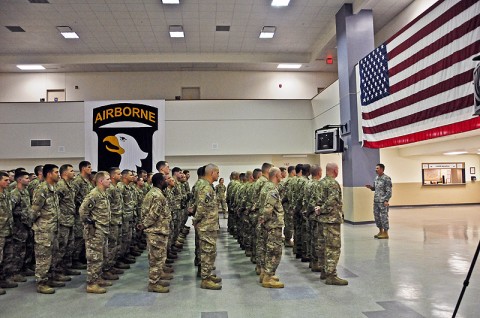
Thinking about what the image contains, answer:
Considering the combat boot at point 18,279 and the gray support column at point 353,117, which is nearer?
the combat boot at point 18,279

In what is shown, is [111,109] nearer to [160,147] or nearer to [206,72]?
[160,147]

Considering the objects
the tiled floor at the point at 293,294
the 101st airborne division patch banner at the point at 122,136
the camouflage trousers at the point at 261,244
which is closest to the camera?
the tiled floor at the point at 293,294

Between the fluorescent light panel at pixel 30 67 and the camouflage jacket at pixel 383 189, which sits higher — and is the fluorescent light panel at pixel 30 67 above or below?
above

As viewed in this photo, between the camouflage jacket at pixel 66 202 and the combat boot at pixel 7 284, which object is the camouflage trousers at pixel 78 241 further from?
the combat boot at pixel 7 284

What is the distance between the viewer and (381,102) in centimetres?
852

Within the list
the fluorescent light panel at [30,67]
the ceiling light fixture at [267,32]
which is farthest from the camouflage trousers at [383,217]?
the fluorescent light panel at [30,67]

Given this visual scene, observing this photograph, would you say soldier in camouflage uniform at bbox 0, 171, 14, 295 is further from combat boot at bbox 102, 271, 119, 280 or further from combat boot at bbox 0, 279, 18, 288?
combat boot at bbox 102, 271, 119, 280

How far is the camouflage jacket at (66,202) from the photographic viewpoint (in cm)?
475

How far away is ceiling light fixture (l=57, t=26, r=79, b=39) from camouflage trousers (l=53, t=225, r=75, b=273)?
8.65 metres

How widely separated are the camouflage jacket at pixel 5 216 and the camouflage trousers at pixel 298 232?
417 centimetres

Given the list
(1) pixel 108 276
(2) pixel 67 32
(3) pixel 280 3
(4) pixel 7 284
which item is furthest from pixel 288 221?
(2) pixel 67 32

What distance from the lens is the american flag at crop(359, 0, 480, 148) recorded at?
579 cm

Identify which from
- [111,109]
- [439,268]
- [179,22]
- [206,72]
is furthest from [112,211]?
[206,72]

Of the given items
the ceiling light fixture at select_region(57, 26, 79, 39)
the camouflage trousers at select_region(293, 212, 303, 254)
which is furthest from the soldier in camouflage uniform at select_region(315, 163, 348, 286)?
the ceiling light fixture at select_region(57, 26, 79, 39)
